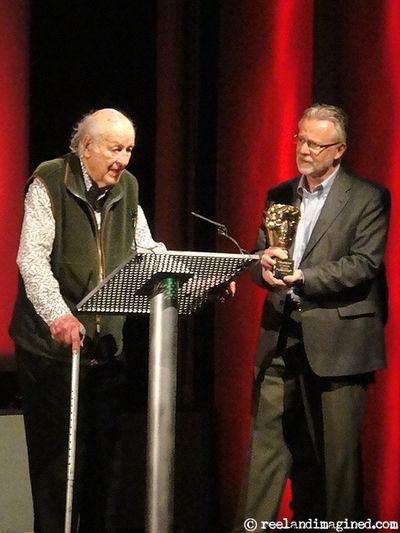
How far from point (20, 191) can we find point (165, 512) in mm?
2196

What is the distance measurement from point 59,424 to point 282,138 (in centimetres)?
168

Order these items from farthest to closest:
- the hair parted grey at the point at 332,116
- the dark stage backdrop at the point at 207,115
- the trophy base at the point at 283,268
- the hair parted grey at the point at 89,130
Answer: the dark stage backdrop at the point at 207,115 → the hair parted grey at the point at 332,116 → the trophy base at the point at 283,268 → the hair parted grey at the point at 89,130

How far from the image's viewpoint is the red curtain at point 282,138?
12.7ft

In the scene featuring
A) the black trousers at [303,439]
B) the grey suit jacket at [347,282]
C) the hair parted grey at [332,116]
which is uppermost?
the hair parted grey at [332,116]

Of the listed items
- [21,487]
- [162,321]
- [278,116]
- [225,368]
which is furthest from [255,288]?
[162,321]

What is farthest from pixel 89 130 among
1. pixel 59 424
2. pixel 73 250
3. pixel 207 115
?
pixel 207 115

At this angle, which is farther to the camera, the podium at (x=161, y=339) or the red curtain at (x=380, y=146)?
the red curtain at (x=380, y=146)

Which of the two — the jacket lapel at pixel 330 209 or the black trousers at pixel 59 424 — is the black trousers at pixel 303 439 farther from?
the black trousers at pixel 59 424

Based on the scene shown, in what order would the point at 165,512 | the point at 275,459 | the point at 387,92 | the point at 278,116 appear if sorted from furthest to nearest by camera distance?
1. the point at 278,116
2. the point at 387,92
3. the point at 275,459
4. the point at 165,512

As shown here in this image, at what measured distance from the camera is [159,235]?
467cm

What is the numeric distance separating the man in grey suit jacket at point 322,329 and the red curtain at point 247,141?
2.17 ft

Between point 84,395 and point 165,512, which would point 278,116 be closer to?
point 84,395

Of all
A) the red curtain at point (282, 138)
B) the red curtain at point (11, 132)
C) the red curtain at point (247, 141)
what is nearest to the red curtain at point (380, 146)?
the red curtain at point (282, 138)

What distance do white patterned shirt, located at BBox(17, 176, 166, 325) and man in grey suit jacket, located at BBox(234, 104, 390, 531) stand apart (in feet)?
1.91
